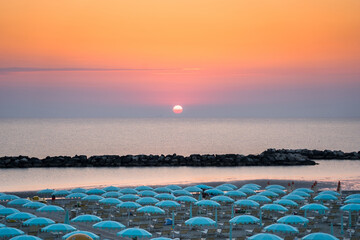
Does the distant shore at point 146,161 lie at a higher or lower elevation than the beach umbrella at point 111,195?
higher

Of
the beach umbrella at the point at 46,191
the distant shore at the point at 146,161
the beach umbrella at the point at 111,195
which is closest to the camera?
the beach umbrella at the point at 111,195

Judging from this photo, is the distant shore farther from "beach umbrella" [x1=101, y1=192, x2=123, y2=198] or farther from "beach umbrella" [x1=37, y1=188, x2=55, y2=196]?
"beach umbrella" [x1=101, y1=192, x2=123, y2=198]

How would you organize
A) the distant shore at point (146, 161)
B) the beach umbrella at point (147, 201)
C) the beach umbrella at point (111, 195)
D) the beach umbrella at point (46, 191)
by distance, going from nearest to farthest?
the beach umbrella at point (147, 201) → the beach umbrella at point (111, 195) → the beach umbrella at point (46, 191) → the distant shore at point (146, 161)

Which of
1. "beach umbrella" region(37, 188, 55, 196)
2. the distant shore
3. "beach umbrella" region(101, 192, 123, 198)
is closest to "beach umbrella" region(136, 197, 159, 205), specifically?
"beach umbrella" region(101, 192, 123, 198)

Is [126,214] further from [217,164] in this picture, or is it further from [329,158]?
[329,158]

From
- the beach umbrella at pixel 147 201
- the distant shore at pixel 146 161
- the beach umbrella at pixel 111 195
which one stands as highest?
the distant shore at pixel 146 161

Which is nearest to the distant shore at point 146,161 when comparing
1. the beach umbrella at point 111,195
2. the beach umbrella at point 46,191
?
the beach umbrella at point 46,191

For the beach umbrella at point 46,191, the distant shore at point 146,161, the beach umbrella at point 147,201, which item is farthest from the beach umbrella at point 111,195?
the distant shore at point 146,161

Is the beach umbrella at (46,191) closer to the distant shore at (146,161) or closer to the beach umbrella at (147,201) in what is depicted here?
the beach umbrella at (147,201)

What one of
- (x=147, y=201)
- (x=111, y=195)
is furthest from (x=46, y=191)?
(x=147, y=201)

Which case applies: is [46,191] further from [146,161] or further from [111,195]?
[146,161]

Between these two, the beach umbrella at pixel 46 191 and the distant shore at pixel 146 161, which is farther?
the distant shore at pixel 146 161

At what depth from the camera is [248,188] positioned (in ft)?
122

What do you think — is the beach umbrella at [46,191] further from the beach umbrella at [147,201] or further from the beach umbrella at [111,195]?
the beach umbrella at [147,201]
